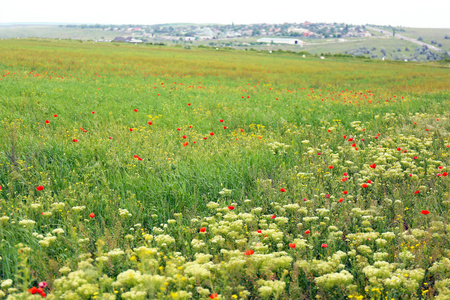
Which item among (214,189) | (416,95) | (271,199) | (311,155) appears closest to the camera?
(271,199)

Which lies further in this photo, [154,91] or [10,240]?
Answer: [154,91]

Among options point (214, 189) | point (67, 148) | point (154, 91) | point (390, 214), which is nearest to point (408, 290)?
point (390, 214)

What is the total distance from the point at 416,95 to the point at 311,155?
41.5ft

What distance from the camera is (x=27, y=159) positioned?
5973mm

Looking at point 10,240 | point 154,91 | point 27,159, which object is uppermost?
point 154,91

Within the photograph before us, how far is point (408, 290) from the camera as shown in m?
2.96

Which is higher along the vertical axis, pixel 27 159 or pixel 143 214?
pixel 27 159

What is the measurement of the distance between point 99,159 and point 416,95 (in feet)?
52.1

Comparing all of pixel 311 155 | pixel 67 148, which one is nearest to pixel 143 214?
pixel 67 148

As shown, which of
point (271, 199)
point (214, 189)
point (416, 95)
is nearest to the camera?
point (271, 199)

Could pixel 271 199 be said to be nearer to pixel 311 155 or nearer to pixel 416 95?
pixel 311 155

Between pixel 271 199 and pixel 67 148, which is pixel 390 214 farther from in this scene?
pixel 67 148

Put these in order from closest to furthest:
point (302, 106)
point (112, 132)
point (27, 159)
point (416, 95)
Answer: point (27, 159) → point (112, 132) → point (302, 106) → point (416, 95)

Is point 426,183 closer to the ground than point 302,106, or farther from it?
closer to the ground
